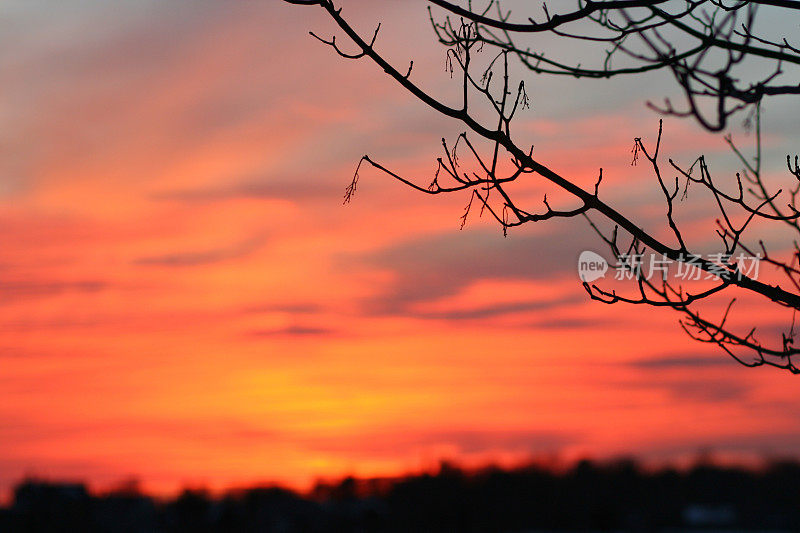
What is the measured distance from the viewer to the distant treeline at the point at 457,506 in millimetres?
65625

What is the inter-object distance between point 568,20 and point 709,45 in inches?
27.0

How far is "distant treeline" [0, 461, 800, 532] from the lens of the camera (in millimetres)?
65625

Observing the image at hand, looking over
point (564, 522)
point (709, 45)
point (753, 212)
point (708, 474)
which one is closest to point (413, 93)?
point (709, 45)

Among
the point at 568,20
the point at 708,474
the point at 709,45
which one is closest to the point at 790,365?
the point at 709,45

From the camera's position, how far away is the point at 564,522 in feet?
245

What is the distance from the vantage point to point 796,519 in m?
63.1

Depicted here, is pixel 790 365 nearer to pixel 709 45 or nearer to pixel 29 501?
pixel 709 45

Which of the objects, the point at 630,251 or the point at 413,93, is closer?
the point at 413,93

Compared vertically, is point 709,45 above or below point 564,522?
above

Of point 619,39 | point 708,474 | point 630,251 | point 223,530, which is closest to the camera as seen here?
point 619,39

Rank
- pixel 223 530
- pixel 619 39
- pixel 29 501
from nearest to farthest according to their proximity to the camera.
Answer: pixel 619 39, pixel 29 501, pixel 223 530

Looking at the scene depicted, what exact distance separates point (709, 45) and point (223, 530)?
8359 cm

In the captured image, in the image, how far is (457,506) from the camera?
7619 cm

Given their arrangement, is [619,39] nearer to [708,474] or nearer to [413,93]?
[413,93]
